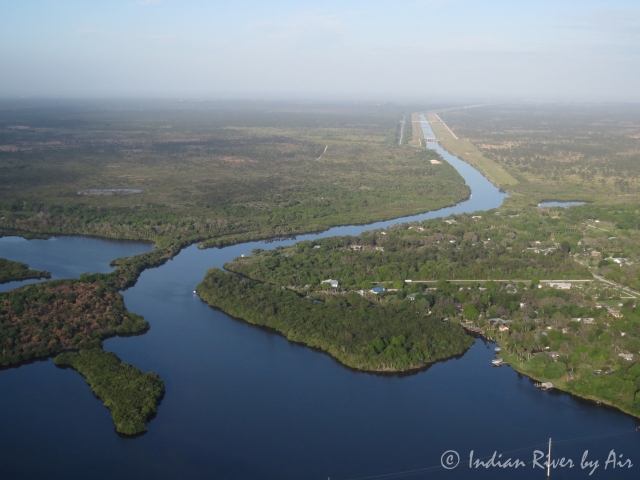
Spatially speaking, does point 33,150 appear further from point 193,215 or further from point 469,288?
point 469,288

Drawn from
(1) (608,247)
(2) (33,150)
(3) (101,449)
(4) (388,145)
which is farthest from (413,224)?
(2) (33,150)

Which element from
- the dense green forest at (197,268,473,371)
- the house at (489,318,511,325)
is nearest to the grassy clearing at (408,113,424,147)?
the dense green forest at (197,268,473,371)

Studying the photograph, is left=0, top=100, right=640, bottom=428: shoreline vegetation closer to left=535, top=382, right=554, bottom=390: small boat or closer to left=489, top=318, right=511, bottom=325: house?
left=489, top=318, right=511, bottom=325: house

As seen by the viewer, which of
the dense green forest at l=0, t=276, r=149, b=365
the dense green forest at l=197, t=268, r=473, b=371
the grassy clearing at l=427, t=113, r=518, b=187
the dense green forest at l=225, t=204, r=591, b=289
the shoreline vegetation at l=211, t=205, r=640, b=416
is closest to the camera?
the shoreline vegetation at l=211, t=205, r=640, b=416

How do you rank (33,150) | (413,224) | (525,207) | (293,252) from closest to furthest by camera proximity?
1. (293,252)
2. (413,224)
3. (525,207)
4. (33,150)

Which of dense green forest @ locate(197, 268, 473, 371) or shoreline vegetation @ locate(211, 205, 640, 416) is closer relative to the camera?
shoreline vegetation @ locate(211, 205, 640, 416)

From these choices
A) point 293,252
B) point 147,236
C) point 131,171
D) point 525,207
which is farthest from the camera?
point 131,171

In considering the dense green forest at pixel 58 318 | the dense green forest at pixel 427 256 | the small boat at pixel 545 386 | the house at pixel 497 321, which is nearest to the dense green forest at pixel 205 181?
the dense green forest at pixel 427 256

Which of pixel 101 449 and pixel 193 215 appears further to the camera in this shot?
pixel 193 215
